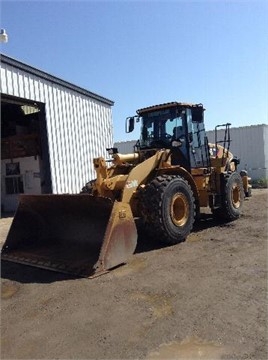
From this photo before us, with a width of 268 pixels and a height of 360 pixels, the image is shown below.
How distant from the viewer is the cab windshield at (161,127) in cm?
891

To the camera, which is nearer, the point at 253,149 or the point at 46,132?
the point at 46,132

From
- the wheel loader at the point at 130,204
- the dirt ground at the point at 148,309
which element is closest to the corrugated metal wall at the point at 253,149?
the wheel loader at the point at 130,204

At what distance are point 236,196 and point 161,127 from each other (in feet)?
9.08

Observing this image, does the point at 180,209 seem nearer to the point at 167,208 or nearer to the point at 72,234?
the point at 167,208

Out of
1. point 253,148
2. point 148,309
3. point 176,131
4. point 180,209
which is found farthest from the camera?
point 253,148

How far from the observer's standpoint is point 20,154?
15.6 meters

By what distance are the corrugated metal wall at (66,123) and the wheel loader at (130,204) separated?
471 cm

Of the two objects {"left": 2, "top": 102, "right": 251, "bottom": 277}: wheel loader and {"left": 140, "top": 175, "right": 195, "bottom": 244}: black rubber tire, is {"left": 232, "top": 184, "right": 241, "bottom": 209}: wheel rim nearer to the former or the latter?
{"left": 2, "top": 102, "right": 251, "bottom": 277}: wheel loader

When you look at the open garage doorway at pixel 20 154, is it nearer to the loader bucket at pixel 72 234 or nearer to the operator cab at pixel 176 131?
the operator cab at pixel 176 131

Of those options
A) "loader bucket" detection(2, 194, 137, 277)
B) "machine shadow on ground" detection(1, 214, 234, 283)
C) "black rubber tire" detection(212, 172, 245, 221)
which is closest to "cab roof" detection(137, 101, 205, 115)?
"black rubber tire" detection(212, 172, 245, 221)

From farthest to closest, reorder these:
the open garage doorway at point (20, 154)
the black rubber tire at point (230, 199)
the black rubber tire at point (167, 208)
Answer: the open garage doorway at point (20, 154) < the black rubber tire at point (230, 199) < the black rubber tire at point (167, 208)

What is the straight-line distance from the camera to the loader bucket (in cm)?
591

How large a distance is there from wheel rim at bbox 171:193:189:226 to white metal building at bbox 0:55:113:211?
21.6 ft

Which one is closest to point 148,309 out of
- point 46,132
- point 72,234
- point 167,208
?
point 167,208
